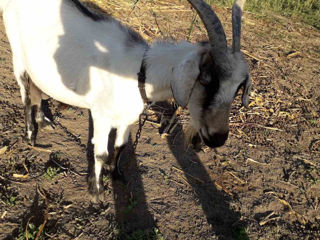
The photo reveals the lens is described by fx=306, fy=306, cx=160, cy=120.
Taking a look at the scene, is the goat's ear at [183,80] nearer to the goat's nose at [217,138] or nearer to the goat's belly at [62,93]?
the goat's nose at [217,138]

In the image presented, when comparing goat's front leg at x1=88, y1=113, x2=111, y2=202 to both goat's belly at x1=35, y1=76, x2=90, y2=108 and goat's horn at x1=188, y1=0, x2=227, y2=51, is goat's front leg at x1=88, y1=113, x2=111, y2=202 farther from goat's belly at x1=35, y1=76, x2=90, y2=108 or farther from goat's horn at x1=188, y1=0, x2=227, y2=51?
goat's horn at x1=188, y1=0, x2=227, y2=51

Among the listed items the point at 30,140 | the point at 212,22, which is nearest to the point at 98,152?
the point at 30,140

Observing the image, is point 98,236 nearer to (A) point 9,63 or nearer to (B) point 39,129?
(B) point 39,129

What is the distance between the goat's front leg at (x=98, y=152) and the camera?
286 centimetres

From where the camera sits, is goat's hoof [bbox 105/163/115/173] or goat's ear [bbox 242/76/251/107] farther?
goat's hoof [bbox 105/163/115/173]

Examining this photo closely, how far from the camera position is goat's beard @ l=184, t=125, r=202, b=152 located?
9.61 feet

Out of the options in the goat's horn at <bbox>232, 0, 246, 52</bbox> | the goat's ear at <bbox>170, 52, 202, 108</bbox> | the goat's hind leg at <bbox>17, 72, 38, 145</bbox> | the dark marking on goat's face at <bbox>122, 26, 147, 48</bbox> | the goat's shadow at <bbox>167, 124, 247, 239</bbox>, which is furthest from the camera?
the goat's hind leg at <bbox>17, 72, 38, 145</bbox>

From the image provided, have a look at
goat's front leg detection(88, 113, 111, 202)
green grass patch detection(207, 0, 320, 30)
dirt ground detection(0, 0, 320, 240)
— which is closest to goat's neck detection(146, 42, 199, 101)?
goat's front leg detection(88, 113, 111, 202)

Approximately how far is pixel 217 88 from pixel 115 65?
93 centimetres

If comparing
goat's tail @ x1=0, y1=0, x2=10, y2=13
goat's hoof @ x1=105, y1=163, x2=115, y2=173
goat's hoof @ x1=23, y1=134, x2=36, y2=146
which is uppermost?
goat's tail @ x1=0, y1=0, x2=10, y2=13

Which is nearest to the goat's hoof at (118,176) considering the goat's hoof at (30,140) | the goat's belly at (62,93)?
the goat's belly at (62,93)

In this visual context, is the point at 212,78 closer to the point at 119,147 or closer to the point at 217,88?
the point at 217,88

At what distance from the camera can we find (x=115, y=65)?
2623 mm

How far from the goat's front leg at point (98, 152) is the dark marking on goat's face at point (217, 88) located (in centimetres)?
98
